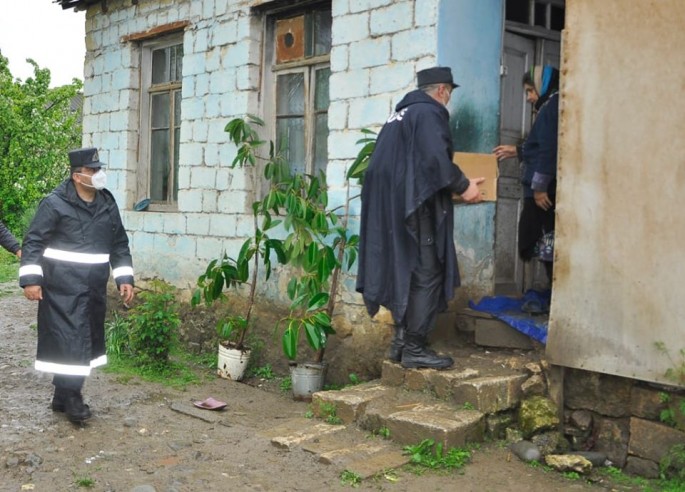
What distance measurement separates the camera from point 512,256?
617 centimetres

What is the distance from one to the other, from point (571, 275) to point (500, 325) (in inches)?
35.0

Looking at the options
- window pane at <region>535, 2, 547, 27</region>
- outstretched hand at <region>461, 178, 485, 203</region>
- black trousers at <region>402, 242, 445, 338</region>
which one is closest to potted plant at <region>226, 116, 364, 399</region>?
black trousers at <region>402, 242, 445, 338</region>

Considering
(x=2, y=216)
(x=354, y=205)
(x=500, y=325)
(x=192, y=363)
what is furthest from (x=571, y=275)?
(x=2, y=216)

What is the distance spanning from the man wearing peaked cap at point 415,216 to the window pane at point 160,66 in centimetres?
406

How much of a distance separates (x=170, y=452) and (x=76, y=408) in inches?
33.5

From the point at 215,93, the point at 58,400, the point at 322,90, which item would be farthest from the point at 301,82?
the point at 58,400

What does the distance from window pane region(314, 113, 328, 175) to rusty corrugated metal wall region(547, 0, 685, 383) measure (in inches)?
97.9

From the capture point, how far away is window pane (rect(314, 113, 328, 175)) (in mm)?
6715

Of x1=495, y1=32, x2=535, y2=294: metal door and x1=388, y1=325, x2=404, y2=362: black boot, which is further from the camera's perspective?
x1=495, y1=32, x2=535, y2=294: metal door

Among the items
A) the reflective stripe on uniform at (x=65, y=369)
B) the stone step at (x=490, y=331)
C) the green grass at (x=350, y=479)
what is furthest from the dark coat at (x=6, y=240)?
the stone step at (x=490, y=331)

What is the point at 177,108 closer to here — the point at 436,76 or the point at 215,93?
the point at 215,93

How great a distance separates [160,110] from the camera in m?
8.47

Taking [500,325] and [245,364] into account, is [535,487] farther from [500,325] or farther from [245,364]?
[245,364]

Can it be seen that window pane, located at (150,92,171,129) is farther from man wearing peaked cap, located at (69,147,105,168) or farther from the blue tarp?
the blue tarp
